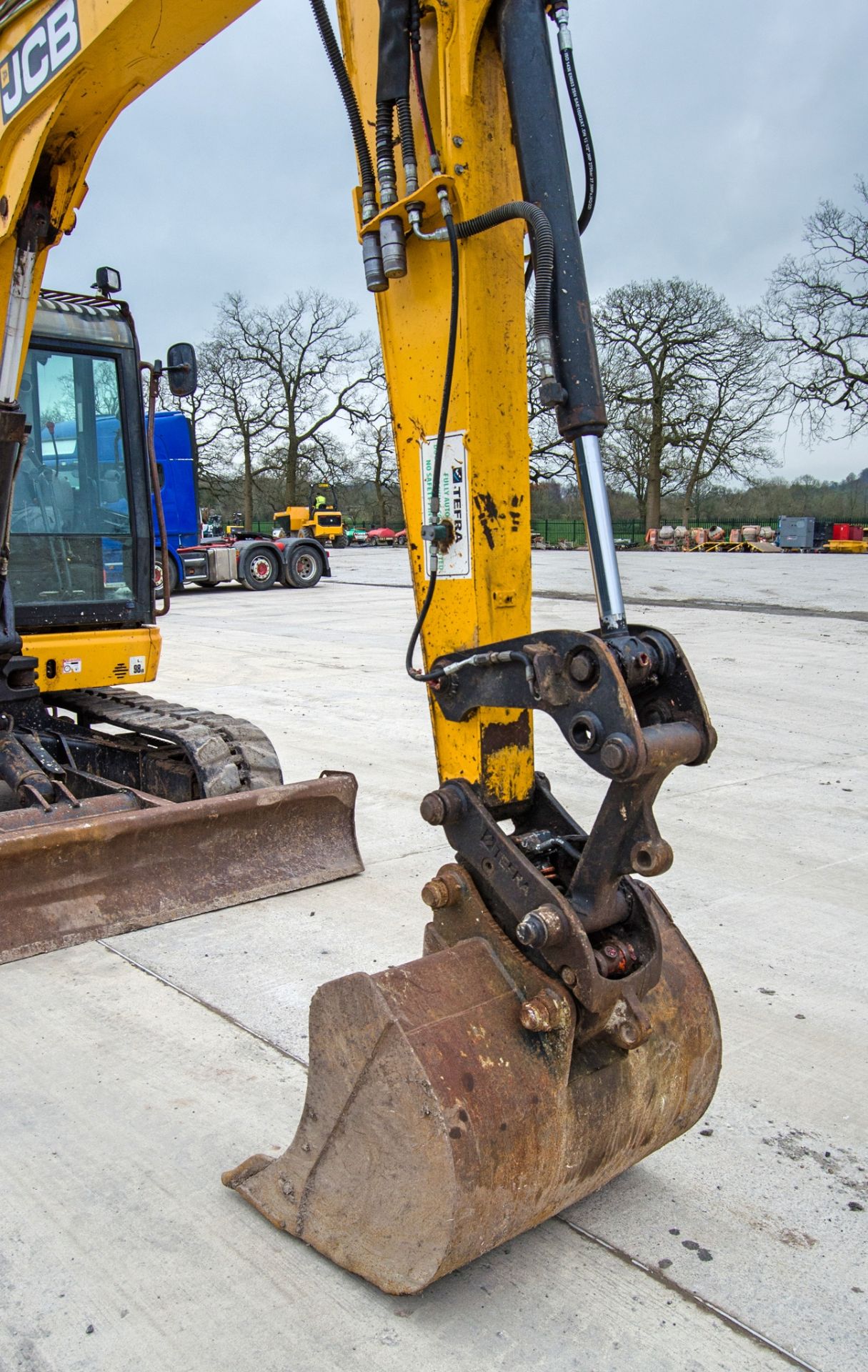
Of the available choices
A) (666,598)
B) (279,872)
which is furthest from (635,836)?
(666,598)

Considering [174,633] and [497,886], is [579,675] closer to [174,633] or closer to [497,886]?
[497,886]

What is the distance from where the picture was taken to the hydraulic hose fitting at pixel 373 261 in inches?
108

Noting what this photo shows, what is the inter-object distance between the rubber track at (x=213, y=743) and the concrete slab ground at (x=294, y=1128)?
55 centimetres

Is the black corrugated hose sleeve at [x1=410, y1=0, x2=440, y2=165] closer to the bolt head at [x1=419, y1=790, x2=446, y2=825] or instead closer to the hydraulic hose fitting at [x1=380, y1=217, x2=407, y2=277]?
the hydraulic hose fitting at [x1=380, y1=217, x2=407, y2=277]

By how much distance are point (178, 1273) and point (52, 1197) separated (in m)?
0.45

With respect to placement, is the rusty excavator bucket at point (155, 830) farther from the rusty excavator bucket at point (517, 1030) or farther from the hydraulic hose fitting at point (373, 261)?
the hydraulic hose fitting at point (373, 261)

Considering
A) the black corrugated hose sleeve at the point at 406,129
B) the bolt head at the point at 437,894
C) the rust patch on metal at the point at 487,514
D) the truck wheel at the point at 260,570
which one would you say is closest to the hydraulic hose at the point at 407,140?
the black corrugated hose sleeve at the point at 406,129

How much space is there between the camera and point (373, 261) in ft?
8.98

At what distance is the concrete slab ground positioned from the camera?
225 cm

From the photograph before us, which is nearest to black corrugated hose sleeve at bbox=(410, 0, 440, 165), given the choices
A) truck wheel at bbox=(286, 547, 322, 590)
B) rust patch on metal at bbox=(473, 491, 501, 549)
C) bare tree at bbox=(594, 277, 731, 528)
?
rust patch on metal at bbox=(473, 491, 501, 549)

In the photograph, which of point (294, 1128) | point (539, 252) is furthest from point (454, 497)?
point (294, 1128)

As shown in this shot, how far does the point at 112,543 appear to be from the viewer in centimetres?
611

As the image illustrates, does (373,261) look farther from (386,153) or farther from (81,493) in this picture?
(81,493)

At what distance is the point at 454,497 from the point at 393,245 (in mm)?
617
